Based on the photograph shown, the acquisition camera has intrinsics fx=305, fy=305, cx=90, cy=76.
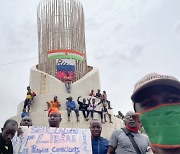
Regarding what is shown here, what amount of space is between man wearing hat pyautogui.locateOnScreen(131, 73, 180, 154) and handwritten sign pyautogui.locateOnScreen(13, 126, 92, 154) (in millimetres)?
2256

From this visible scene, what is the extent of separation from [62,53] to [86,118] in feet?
19.5

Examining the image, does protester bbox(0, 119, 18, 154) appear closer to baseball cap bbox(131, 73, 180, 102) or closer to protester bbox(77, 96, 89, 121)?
baseball cap bbox(131, 73, 180, 102)

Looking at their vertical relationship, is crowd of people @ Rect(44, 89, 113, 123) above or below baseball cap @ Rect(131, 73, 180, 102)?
above

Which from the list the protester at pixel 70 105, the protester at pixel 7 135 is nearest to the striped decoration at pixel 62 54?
the protester at pixel 70 105

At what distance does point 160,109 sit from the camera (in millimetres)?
1372

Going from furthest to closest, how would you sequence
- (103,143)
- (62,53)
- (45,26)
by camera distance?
1. (45,26)
2. (62,53)
3. (103,143)

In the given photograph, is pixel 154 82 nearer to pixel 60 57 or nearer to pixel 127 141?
pixel 127 141

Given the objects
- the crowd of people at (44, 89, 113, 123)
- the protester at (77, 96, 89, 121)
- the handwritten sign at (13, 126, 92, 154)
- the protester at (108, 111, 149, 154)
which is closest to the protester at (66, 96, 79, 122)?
the crowd of people at (44, 89, 113, 123)

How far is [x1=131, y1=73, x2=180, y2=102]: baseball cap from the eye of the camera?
4.62 ft

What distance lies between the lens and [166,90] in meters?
1.44

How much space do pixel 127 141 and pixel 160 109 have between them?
233cm

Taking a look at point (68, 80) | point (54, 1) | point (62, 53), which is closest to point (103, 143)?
Answer: point (68, 80)

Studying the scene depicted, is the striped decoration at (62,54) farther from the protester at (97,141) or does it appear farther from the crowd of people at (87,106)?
the protester at (97,141)

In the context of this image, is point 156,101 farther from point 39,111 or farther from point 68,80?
point 68,80
